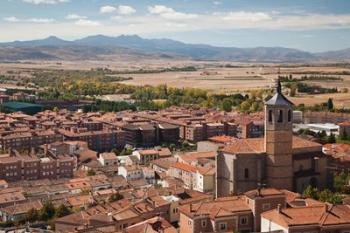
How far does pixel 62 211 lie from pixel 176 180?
8.82m

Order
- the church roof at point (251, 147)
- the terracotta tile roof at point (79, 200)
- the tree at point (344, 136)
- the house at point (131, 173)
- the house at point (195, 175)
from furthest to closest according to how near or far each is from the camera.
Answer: the tree at point (344, 136) → the house at point (131, 173) → the house at point (195, 175) → the terracotta tile roof at point (79, 200) → the church roof at point (251, 147)

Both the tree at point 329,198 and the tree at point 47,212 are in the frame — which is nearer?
the tree at point 329,198

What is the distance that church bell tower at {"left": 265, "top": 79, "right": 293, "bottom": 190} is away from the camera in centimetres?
2488

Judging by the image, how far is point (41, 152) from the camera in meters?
44.5

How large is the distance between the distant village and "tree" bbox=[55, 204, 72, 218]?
9 centimetres

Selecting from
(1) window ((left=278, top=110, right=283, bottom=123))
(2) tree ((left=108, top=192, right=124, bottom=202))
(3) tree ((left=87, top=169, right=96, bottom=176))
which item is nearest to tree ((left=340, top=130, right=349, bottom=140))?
(3) tree ((left=87, top=169, right=96, bottom=176))

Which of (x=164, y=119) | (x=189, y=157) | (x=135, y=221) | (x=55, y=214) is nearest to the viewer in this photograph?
(x=135, y=221)

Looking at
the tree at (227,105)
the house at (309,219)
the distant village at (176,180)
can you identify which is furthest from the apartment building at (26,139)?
the house at (309,219)

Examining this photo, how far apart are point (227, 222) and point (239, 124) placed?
114 feet

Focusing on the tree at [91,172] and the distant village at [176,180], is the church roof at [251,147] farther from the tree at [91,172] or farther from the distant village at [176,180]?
the tree at [91,172]

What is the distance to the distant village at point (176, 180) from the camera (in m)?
20.4

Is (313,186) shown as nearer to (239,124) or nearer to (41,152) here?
(41,152)

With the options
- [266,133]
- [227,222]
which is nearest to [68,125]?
[266,133]

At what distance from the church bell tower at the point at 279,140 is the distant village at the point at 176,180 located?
43 millimetres
